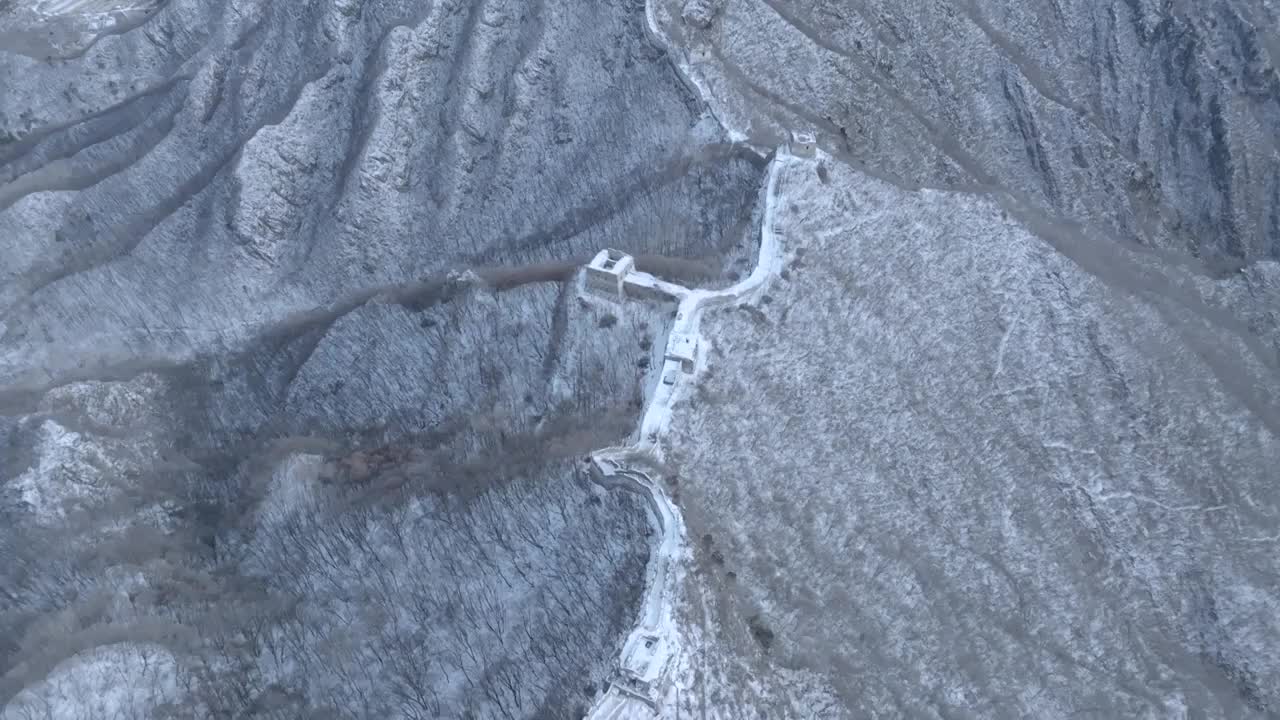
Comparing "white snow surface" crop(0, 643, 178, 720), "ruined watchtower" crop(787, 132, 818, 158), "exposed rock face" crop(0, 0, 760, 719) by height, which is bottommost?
"white snow surface" crop(0, 643, 178, 720)

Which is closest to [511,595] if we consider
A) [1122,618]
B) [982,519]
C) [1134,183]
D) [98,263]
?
[982,519]

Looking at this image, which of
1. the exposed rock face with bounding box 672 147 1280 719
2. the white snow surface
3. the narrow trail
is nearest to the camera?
the narrow trail

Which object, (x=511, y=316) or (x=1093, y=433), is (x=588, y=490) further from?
(x=1093, y=433)

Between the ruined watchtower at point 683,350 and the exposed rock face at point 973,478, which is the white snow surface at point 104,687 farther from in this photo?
the ruined watchtower at point 683,350

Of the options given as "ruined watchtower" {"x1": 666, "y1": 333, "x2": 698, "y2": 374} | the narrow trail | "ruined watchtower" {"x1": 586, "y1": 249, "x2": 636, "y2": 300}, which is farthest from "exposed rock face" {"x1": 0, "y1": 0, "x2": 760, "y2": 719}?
"ruined watchtower" {"x1": 586, "y1": 249, "x2": 636, "y2": 300}

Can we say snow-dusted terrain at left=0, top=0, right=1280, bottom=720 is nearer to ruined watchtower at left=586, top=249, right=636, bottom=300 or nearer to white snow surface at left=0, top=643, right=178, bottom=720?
white snow surface at left=0, top=643, right=178, bottom=720

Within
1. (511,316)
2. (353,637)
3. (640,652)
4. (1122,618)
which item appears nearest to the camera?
(640,652)

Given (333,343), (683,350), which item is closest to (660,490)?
(683,350)
